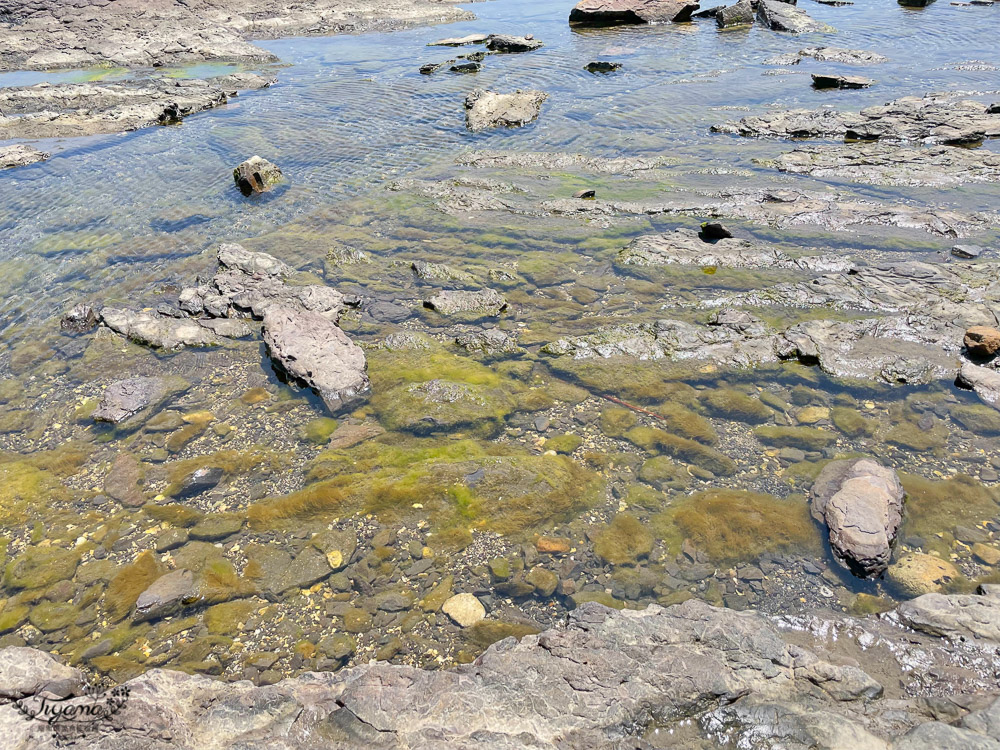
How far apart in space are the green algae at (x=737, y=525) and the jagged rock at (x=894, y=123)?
36.2 ft

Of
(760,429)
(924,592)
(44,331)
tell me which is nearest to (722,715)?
(924,592)

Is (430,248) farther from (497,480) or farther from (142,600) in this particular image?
(142,600)

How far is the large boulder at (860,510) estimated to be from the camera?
14.5 ft

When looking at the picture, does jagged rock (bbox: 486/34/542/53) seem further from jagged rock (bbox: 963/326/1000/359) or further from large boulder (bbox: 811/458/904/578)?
large boulder (bbox: 811/458/904/578)

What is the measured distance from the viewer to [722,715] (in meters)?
3.05

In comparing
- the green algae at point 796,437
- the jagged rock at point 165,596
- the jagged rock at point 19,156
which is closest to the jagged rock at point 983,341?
the green algae at point 796,437

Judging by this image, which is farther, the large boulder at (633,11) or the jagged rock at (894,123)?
the large boulder at (633,11)

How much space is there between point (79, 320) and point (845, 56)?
22.1 metres

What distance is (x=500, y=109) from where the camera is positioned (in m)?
15.0

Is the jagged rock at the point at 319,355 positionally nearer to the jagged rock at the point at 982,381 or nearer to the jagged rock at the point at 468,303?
the jagged rock at the point at 468,303

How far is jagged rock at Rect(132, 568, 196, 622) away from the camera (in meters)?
4.49

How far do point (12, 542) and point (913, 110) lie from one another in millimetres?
17551

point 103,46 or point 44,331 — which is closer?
point 44,331

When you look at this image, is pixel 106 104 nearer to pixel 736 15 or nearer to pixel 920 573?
pixel 920 573
